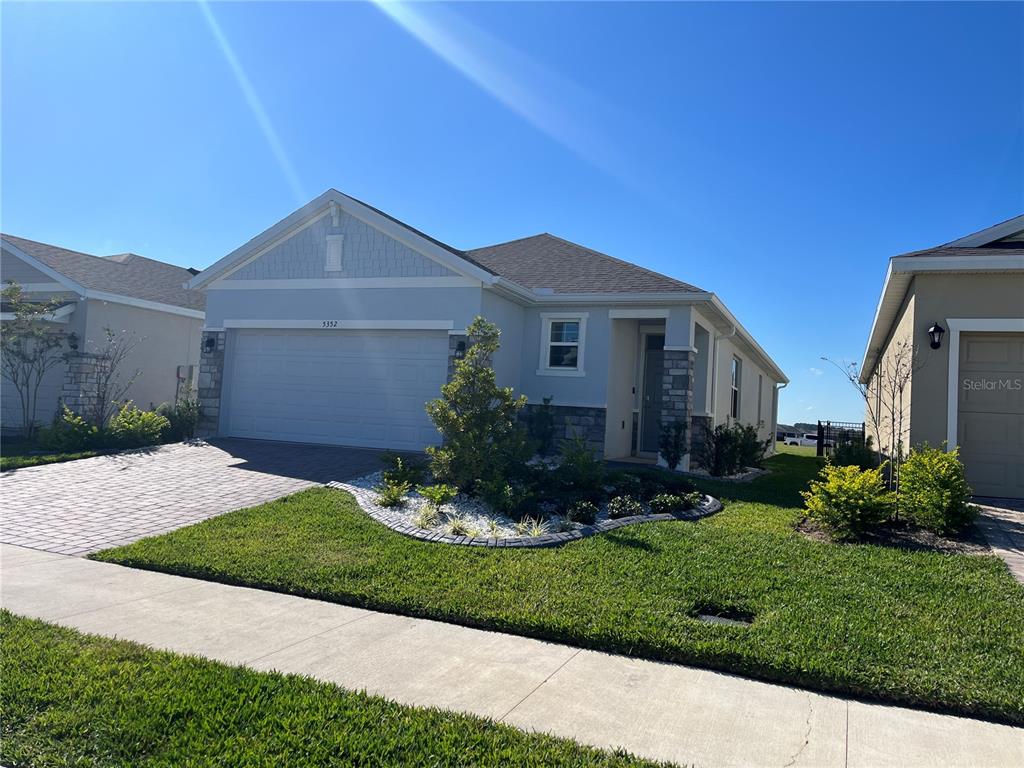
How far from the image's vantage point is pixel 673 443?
12.6 m

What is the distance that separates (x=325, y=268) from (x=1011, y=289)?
12.0 meters

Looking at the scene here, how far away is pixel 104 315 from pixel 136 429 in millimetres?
A: 5177

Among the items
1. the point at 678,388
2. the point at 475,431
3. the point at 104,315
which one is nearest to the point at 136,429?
the point at 104,315

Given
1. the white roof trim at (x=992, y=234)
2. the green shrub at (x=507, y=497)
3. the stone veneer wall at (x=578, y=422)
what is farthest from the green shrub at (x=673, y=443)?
the white roof trim at (x=992, y=234)

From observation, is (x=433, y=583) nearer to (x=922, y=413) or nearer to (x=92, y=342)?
(x=922, y=413)

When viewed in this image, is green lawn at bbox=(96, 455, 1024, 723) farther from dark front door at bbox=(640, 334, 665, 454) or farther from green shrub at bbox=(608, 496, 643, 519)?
dark front door at bbox=(640, 334, 665, 454)

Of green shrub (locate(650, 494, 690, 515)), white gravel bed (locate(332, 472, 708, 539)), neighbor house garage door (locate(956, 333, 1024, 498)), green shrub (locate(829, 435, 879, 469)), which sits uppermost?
neighbor house garage door (locate(956, 333, 1024, 498))

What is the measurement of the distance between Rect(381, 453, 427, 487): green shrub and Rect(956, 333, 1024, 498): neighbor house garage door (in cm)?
809

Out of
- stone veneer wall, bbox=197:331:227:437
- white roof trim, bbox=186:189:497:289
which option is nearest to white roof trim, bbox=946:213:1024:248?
white roof trim, bbox=186:189:497:289

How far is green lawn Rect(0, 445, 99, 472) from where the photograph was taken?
436 inches

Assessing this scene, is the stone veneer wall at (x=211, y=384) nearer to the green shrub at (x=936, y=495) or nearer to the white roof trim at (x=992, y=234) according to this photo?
the green shrub at (x=936, y=495)

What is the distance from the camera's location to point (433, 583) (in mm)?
5516

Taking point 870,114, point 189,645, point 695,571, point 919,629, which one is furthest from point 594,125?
point 189,645

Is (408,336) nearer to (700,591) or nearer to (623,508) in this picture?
(623,508)
